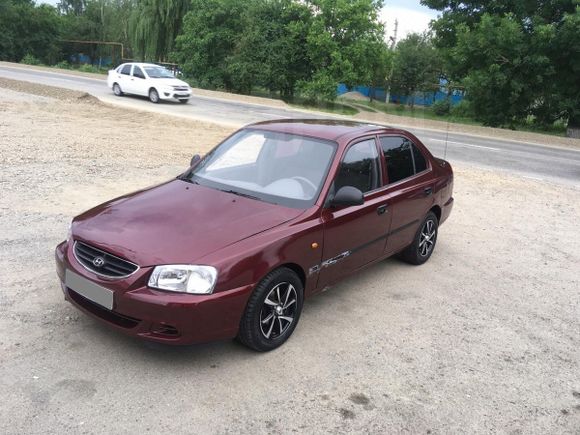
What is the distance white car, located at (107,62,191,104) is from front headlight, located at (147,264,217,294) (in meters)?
21.4

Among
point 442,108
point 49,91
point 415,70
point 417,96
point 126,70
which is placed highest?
point 415,70

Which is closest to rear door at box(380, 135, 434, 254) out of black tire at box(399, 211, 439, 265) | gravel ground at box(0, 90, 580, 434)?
black tire at box(399, 211, 439, 265)

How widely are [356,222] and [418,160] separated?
167cm

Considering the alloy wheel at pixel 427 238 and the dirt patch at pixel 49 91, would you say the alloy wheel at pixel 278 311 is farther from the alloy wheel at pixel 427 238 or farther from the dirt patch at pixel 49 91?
the dirt patch at pixel 49 91

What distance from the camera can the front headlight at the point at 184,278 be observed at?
3.31 meters

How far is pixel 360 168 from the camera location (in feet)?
15.4

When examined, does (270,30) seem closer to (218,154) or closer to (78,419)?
(218,154)

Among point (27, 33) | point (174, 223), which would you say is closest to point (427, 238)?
point (174, 223)

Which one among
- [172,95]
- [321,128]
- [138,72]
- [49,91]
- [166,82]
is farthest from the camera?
[138,72]

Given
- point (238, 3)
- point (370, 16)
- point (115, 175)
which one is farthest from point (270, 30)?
point (115, 175)

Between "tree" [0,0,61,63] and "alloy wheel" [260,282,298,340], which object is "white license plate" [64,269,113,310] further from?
"tree" [0,0,61,63]

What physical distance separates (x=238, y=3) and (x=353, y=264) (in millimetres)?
37140

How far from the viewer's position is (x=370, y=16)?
113 feet

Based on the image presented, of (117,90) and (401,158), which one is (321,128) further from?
(117,90)
